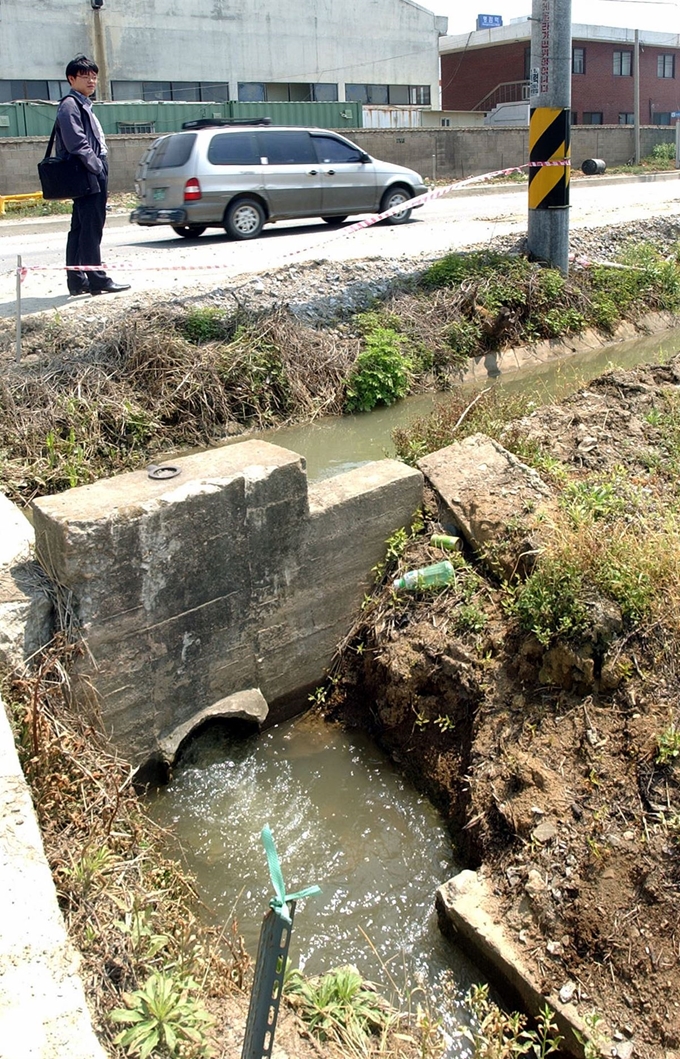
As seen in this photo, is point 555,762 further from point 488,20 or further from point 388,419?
point 488,20

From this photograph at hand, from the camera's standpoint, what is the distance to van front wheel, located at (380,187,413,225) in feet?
53.9

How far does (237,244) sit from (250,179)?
1.37 m

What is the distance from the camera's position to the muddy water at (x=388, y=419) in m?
8.31

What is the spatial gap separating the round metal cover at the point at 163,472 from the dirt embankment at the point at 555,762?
Answer: 1543mm

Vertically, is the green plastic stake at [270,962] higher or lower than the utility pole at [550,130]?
lower

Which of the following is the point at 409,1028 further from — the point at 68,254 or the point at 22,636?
the point at 68,254

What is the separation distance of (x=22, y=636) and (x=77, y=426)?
12.1 feet

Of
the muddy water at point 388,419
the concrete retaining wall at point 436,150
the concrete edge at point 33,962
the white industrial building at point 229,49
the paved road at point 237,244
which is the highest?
the white industrial building at point 229,49

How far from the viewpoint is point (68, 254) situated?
970cm

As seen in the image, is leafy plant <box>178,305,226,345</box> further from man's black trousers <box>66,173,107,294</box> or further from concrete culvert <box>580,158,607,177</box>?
concrete culvert <box>580,158,607,177</box>

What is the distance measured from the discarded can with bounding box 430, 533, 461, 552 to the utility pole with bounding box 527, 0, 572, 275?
6.88m

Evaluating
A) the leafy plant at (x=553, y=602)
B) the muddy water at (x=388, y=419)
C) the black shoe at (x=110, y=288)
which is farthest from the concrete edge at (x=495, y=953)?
the black shoe at (x=110, y=288)

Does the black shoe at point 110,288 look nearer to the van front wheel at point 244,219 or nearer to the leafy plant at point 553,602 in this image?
the van front wheel at point 244,219

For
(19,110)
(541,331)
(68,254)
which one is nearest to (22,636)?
(68,254)
